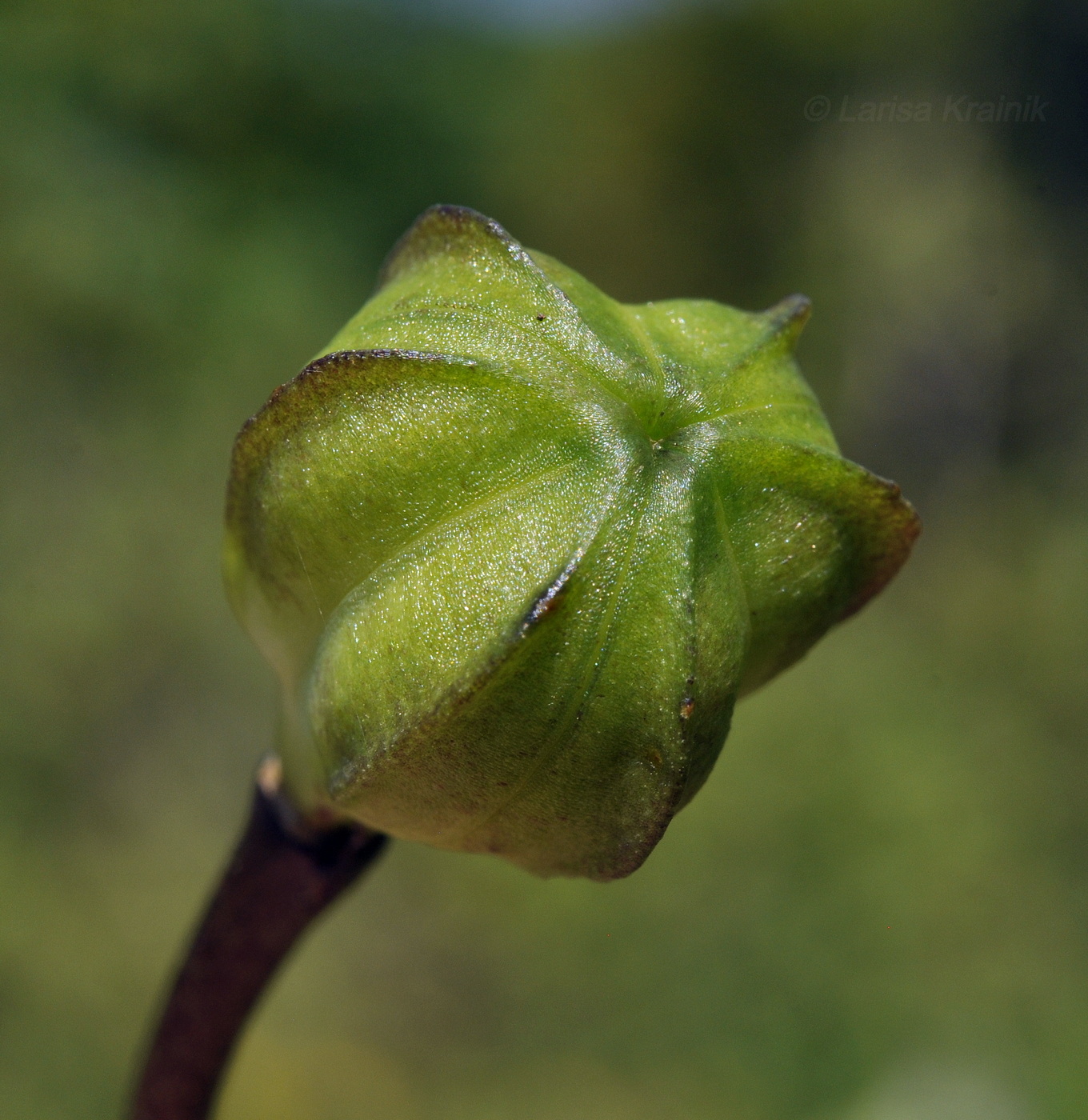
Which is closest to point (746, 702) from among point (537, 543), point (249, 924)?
point (249, 924)

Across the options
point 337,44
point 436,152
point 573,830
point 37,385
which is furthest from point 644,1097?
point 337,44

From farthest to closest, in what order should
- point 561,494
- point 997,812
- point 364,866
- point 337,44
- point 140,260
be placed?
point 337,44
point 140,260
point 997,812
point 364,866
point 561,494

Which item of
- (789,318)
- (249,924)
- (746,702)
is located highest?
(789,318)

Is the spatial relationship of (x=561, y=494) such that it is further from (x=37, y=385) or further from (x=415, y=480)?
(x=37, y=385)

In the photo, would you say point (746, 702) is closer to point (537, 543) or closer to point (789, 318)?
point (789, 318)

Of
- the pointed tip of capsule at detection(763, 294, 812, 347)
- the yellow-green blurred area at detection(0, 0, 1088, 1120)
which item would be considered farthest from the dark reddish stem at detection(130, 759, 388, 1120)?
the yellow-green blurred area at detection(0, 0, 1088, 1120)

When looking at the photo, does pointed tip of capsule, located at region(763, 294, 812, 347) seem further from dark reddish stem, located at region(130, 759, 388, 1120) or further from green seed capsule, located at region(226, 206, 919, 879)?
dark reddish stem, located at region(130, 759, 388, 1120)
